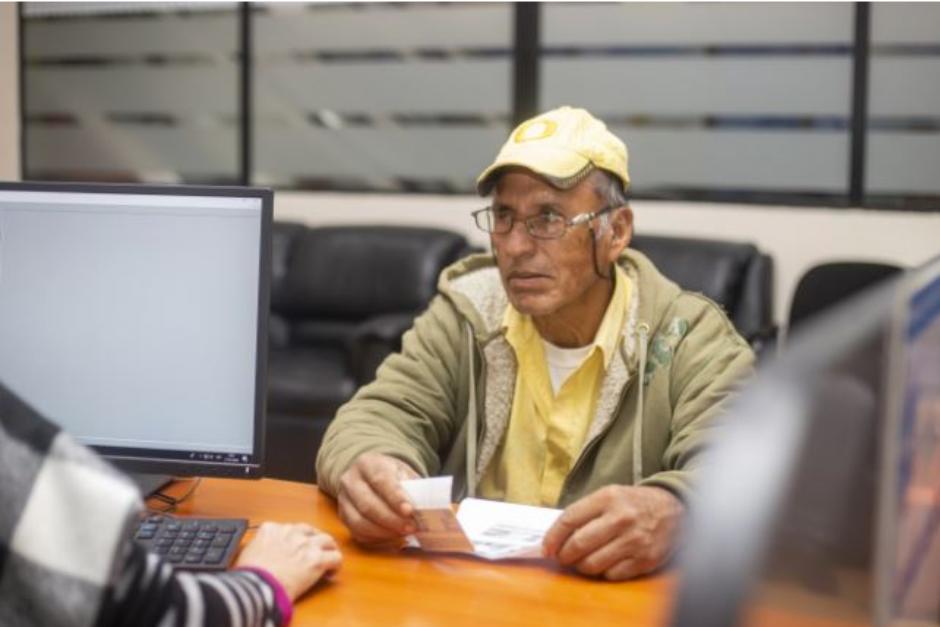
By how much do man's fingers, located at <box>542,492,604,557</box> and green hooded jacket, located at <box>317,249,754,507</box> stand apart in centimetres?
29

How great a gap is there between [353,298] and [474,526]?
3170 millimetres

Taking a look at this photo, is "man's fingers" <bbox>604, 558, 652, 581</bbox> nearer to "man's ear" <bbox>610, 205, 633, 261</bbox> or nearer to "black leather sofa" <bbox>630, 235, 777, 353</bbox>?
"man's ear" <bbox>610, 205, 633, 261</bbox>

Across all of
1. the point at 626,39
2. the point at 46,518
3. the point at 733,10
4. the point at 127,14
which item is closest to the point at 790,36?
the point at 733,10

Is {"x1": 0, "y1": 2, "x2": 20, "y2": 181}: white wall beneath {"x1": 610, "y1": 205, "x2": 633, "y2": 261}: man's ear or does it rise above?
above

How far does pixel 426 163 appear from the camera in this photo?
4.94m

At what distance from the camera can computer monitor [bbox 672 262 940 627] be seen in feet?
1.28

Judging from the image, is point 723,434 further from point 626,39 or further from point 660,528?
point 626,39

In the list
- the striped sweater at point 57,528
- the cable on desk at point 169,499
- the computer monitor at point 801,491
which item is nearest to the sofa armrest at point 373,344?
the cable on desk at point 169,499

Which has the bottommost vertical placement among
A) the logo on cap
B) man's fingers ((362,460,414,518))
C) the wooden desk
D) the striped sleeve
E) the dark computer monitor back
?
the wooden desk

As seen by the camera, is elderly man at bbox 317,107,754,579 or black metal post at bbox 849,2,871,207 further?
black metal post at bbox 849,2,871,207

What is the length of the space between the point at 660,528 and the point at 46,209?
91 cm

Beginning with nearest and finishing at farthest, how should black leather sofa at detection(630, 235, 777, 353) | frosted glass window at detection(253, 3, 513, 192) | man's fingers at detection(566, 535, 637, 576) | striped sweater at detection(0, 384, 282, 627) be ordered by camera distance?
striped sweater at detection(0, 384, 282, 627)
man's fingers at detection(566, 535, 637, 576)
black leather sofa at detection(630, 235, 777, 353)
frosted glass window at detection(253, 3, 513, 192)

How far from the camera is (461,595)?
1298mm

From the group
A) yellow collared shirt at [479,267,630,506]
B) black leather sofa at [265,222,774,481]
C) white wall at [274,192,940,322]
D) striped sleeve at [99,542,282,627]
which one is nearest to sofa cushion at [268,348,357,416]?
black leather sofa at [265,222,774,481]
